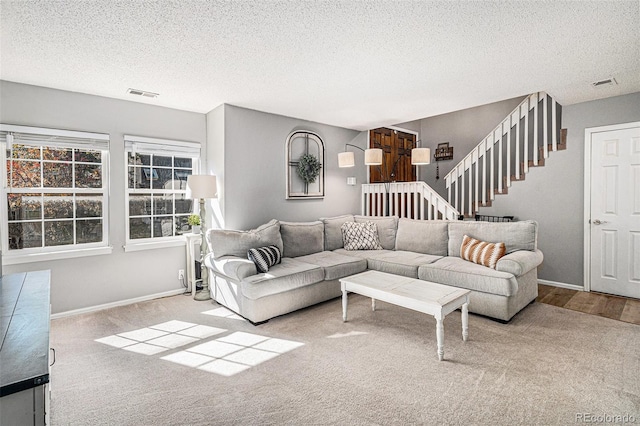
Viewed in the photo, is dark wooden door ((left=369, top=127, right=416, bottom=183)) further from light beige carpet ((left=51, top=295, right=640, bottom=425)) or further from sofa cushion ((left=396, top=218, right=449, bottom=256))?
light beige carpet ((left=51, top=295, right=640, bottom=425))

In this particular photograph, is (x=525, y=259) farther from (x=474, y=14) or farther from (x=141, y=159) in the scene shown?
(x=141, y=159)

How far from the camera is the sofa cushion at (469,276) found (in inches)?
128

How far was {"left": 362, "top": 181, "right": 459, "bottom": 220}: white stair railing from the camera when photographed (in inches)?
202

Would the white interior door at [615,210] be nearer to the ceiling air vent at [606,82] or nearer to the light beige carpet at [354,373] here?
the ceiling air vent at [606,82]

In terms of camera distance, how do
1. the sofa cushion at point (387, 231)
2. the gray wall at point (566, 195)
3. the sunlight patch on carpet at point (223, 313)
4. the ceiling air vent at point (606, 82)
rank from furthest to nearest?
the sofa cushion at point (387, 231), the gray wall at point (566, 195), the sunlight patch on carpet at point (223, 313), the ceiling air vent at point (606, 82)

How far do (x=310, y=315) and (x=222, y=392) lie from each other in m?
1.50

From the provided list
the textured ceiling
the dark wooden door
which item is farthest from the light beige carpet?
the dark wooden door

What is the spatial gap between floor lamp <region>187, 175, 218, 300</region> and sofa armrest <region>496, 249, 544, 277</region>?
11.3 ft

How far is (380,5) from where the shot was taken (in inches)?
82.3

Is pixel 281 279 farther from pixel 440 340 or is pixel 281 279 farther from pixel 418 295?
pixel 440 340

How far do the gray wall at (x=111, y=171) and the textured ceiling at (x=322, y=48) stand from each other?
180 millimetres

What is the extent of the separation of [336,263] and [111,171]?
295 centimetres

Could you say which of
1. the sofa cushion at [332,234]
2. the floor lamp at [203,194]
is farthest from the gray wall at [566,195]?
the floor lamp at [203,194]

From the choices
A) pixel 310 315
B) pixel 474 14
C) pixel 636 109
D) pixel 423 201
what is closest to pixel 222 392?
pixel 310 315
